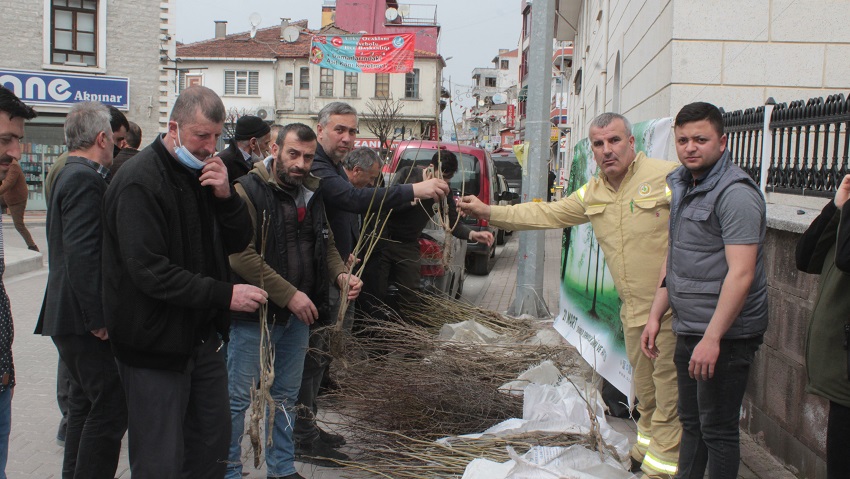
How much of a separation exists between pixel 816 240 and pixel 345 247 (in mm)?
2819

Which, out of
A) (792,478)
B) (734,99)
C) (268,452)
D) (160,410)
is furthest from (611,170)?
(734,99)

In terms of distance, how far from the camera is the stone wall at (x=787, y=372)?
164 inches

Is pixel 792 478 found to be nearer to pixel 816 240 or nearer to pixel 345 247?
pixel 816 240

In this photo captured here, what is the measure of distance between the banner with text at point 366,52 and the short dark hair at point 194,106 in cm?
2502

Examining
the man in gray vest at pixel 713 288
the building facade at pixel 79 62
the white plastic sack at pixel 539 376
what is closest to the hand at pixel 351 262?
the white plastic sack at pixel 539 376

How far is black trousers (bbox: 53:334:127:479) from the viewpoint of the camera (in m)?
3.58

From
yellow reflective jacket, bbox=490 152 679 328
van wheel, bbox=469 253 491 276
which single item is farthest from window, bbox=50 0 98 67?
yellow reflective jacket, bbox=490 152 679 328

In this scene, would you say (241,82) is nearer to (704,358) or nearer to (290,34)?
(290,34)

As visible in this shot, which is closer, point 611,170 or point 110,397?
point 110,397

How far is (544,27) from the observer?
8.97 m

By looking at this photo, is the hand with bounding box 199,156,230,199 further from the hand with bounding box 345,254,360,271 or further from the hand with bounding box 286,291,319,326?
the hand with bounding box 345,254,360,271

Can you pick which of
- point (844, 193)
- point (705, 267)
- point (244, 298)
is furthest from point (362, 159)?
point (844, 193)

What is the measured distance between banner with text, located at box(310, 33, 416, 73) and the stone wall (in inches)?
934

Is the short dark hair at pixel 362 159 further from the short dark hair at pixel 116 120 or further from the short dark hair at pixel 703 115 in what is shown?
the short dark hair at pixel 703 115
